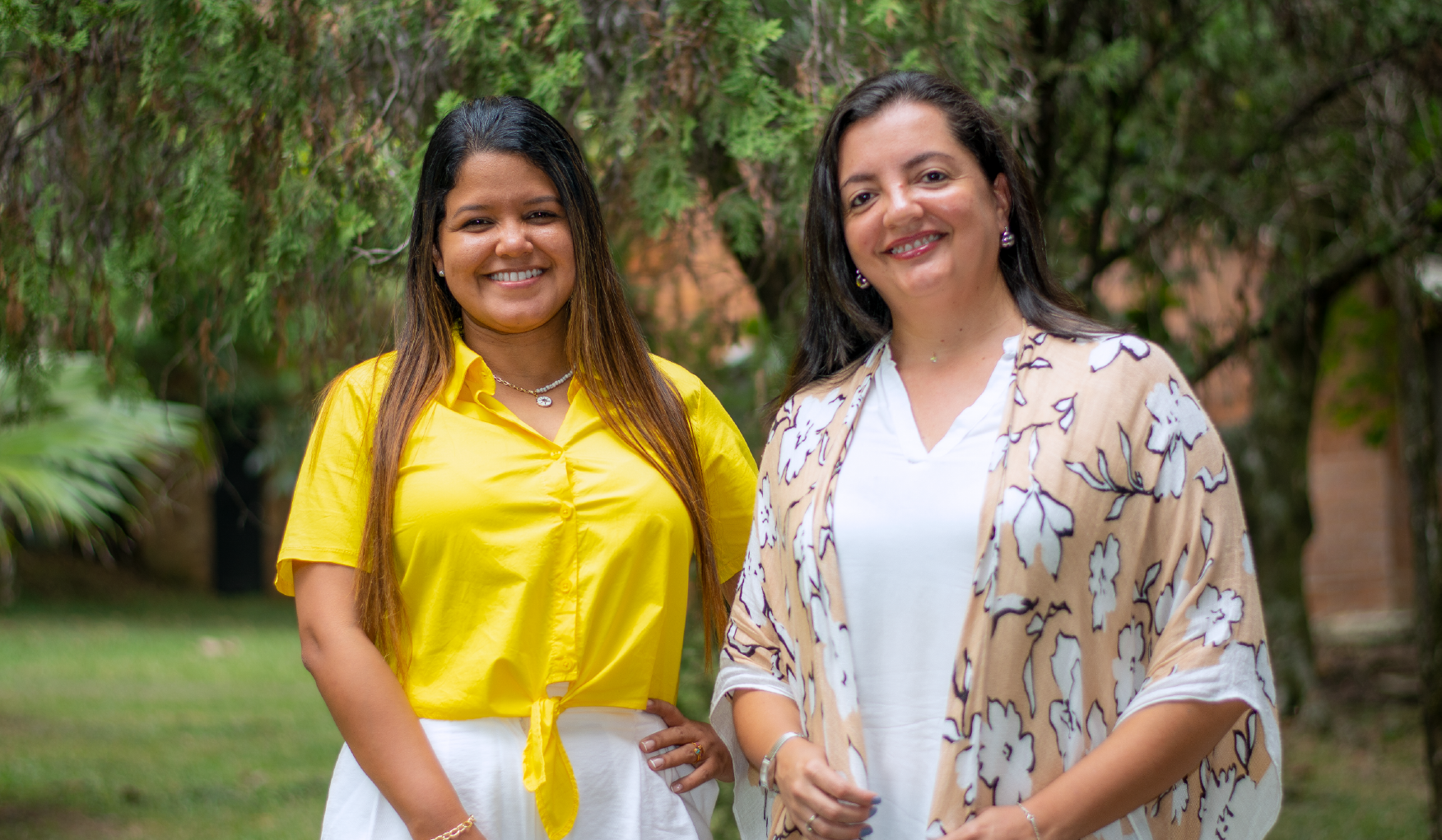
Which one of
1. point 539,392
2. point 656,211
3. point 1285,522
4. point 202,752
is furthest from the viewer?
point 1285,522

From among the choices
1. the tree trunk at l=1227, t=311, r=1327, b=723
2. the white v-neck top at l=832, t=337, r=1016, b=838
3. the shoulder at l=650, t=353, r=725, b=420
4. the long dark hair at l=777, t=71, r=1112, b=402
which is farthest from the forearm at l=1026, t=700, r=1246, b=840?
the tree trunk at l=1227, t=311, r=1327, b=723

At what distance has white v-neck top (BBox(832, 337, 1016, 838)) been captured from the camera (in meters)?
1.90

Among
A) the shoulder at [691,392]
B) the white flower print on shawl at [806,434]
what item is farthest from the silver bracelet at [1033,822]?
the shoulder at [691,392]

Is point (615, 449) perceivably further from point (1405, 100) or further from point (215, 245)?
point (1405, 100)

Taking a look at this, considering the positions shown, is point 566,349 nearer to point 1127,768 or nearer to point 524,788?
point 524,788

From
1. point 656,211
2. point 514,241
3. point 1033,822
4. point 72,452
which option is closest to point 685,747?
point 1033,822

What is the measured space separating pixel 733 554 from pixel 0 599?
45.7 feet

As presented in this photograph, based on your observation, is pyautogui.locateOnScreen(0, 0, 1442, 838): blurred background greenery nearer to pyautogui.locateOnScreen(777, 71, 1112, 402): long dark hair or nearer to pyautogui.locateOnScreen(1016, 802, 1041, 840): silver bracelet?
pyautogui.locateOnScreen(777, 71, 1112, 402): long dark hair

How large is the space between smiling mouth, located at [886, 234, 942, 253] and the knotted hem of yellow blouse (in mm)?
936

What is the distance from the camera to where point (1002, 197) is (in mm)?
2146

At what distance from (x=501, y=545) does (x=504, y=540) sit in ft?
0.03

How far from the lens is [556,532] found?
85.4 inches

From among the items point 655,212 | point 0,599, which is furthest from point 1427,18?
point 0,599

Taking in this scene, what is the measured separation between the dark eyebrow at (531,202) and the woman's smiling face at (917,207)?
1.75 ft
